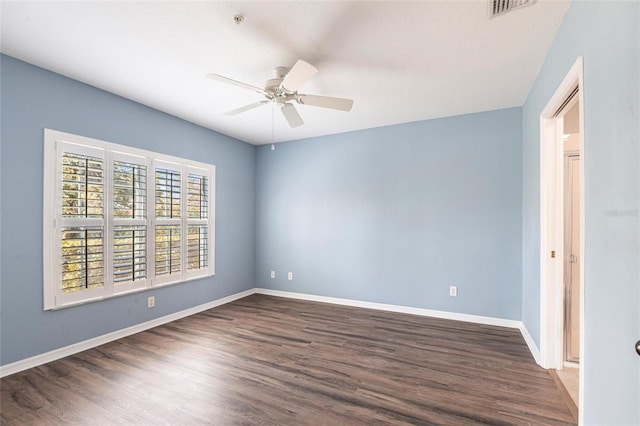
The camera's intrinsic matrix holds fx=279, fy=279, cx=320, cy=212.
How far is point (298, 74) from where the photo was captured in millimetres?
2051

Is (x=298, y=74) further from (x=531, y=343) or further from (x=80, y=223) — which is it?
(x=531, y=343)

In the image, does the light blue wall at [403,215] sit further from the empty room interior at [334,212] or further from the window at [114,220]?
the window at [114,220]

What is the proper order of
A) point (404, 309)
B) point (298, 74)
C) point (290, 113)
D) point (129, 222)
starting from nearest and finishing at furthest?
point (298, 74)
point (290, 113)
point (129, 222)
point (404, 309)

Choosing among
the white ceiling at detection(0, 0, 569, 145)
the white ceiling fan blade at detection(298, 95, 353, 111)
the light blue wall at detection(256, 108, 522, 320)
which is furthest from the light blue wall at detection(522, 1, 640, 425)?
the light blue wall at detection(256, 108, 522, 320)

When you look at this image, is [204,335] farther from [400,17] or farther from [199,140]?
[400,17]

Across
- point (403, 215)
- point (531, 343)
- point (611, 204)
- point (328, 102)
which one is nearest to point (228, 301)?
point (403, 215)

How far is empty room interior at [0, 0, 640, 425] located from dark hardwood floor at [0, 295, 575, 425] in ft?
0.07

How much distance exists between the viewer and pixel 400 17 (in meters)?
1.85

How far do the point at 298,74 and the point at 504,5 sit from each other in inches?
53.9

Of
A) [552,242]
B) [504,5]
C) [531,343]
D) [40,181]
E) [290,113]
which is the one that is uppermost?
[504,5]

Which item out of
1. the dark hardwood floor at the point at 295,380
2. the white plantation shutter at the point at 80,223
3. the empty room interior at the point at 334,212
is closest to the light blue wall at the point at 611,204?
the empty room interior at the point at 334,212

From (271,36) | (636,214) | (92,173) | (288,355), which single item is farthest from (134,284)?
(636,214)

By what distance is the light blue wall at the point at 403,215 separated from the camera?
11.3ft

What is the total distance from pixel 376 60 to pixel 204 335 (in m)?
3.34
